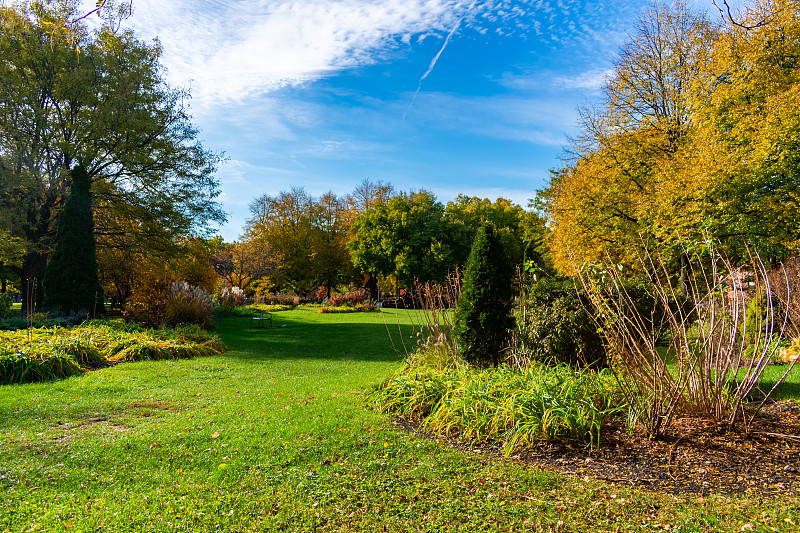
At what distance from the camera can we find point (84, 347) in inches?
355

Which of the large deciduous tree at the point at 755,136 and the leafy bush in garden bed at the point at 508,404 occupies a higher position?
the large deciduous tree at the point at 755,136

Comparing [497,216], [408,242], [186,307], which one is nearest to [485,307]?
[186,307]

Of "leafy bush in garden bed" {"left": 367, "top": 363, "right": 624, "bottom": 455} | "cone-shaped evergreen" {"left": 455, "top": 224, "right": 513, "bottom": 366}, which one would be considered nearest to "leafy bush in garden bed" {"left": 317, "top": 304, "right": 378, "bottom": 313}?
"cone-shaped evergreen" {"left": 455, "top": 224, "right": 513, "bottom": 366}

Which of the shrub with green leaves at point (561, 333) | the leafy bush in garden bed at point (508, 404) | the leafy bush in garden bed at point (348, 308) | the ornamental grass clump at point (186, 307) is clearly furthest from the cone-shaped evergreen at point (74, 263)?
the shrub with green leaves at point (561, 333)

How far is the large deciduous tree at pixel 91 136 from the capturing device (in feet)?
52.9

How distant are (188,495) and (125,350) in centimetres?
758

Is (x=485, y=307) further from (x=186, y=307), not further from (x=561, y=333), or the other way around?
(x=186, y=307)

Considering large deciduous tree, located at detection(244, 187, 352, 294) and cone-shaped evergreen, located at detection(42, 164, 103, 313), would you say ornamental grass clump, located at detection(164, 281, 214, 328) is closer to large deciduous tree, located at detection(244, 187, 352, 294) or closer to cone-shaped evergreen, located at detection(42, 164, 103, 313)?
cone-shaped evergreen, located at detection(42, 164, 103, 313)

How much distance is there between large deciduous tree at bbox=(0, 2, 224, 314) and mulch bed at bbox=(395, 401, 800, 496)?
18.1m

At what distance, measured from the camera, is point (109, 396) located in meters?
6.32

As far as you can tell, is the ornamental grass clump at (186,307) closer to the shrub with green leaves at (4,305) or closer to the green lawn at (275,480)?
the shrub with green leaves at (4,305)

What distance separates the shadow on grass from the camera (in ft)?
34.4

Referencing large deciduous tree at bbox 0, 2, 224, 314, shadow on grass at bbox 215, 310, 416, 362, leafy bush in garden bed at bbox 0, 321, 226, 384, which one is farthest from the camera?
large deciduous tree at bbox 0, 2, 224, 314

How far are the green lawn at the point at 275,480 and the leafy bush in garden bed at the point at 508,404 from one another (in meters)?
0.43
